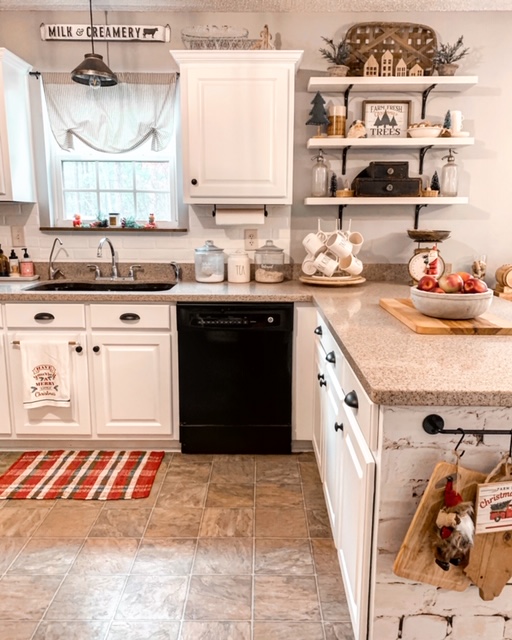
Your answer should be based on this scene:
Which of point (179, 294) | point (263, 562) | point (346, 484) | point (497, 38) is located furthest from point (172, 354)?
point (497, 38)

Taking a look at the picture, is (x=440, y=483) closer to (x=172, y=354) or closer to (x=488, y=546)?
(x=488, y=546)

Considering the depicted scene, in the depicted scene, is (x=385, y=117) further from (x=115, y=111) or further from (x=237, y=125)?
(x=115, y=111)

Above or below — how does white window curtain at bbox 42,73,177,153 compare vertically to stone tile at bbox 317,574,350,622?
above

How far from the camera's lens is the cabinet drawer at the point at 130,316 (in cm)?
274

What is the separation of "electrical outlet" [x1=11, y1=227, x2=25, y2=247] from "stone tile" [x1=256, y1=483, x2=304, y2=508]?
2.12 metres

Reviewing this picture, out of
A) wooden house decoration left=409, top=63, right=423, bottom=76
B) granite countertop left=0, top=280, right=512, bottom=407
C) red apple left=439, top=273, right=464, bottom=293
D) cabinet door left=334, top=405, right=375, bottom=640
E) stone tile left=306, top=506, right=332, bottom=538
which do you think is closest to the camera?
granite countertop left=0, top=280, right=512, bottom=407

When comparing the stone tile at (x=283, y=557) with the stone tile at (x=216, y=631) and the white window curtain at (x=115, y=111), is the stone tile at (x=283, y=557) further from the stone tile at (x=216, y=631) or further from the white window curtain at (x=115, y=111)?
the white window curtain at (x=115, y=111)

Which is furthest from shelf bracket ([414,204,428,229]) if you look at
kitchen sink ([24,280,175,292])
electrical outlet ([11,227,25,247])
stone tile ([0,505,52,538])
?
stone tile ([0,505,52,538])

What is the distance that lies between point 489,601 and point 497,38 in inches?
121

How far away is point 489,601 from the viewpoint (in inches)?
50.2

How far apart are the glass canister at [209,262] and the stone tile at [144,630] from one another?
189cm

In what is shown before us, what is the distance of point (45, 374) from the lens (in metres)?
2.77

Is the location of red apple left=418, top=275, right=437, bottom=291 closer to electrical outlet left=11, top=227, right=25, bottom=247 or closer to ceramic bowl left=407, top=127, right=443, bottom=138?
ceramic bowl left=407, top=127, right=443, bottom=138

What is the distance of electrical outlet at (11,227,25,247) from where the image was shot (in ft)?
10.8
